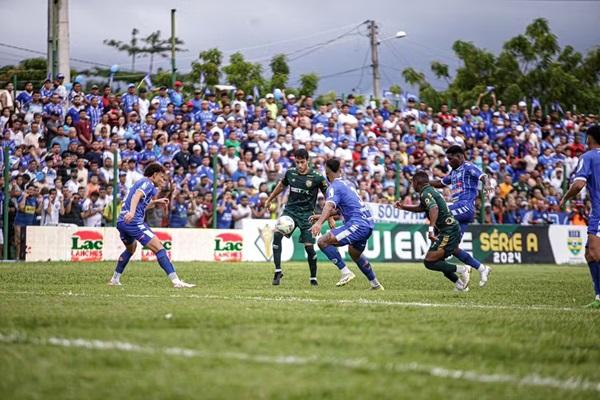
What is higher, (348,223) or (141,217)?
(141,217)

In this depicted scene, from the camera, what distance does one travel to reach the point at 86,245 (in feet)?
78.1

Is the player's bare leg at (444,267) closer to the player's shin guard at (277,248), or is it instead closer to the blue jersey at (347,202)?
the blue jersey at (347,202)

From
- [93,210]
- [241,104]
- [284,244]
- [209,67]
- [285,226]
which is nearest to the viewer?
[285,226]

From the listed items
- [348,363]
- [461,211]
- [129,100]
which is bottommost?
[348,363]

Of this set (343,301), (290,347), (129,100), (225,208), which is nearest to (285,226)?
(343,301)

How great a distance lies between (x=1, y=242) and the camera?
75.6 feet

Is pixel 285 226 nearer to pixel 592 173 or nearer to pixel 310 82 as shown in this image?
pixel 592 173

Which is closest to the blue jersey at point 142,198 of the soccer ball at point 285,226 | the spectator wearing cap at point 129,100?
the soccer ball at point 285,226

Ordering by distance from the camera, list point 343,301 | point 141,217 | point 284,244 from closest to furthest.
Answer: point 343,301 → point 141,217 → point 284,244

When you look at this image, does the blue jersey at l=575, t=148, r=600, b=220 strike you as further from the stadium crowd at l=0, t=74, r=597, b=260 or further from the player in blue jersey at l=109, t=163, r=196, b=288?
the stadium crowd at l=0, t=74, r=597, b=260

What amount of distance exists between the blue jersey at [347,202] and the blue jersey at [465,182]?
2413mm

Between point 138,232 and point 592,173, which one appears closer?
point 592,173

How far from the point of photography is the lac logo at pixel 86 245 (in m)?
23.6

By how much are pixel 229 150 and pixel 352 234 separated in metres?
12.2
